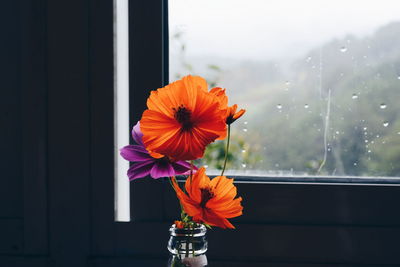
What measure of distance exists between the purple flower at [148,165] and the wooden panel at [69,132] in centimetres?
26

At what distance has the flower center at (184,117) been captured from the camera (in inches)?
20.5

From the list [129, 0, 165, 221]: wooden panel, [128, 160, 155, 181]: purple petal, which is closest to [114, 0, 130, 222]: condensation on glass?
[129, 0, 165, 221]: wooden panel

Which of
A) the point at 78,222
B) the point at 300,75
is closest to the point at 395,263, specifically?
the point at 300,75

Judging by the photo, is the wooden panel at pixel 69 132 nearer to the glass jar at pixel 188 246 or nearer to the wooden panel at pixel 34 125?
the wooden panel at pixel 34 125

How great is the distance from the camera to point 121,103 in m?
0.87

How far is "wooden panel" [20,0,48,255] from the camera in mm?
839

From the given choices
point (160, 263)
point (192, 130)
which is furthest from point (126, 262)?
point (192, 130)

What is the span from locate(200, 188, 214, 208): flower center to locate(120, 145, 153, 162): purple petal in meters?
0.11

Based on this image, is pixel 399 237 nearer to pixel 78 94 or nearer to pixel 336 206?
pixel 336 206

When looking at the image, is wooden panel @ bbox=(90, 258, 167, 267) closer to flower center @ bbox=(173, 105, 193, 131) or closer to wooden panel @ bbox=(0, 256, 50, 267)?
wooden panel @ bbox=(0, 256, 50, 267)

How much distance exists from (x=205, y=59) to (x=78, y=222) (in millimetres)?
459

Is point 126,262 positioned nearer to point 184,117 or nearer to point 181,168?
point 181,168

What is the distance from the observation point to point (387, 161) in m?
0.86

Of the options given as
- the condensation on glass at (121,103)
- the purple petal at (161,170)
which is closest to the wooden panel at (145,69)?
the condensation on glass at (121,103)
